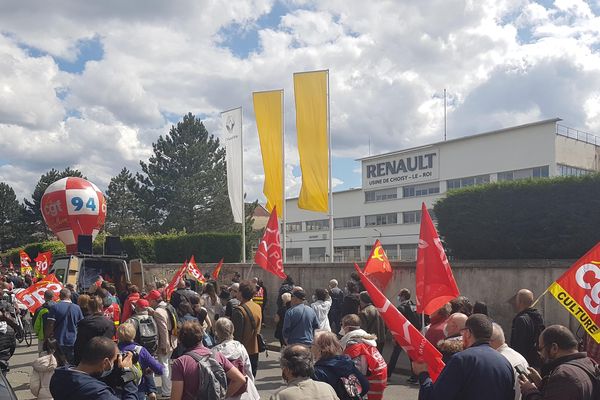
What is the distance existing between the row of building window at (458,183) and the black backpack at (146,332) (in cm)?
3161

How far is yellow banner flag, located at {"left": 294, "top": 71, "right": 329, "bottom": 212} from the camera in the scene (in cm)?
2058

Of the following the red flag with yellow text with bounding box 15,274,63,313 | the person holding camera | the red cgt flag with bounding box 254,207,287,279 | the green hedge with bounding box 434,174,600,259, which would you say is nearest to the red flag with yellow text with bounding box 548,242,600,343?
the person holding camera

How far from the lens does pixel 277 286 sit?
2048cm

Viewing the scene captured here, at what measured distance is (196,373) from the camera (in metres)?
5.32

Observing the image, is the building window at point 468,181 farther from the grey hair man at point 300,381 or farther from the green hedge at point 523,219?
the grey hair man at point 300,381

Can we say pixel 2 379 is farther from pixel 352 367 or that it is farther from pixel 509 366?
pixel 509 366

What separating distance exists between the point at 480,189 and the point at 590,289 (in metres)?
10.3

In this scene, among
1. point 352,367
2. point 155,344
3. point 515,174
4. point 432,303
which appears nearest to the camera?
point 352,367

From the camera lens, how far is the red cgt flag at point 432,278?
7512 millimetres

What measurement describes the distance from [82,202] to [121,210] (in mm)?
47178

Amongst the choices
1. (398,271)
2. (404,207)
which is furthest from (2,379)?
(404,207)

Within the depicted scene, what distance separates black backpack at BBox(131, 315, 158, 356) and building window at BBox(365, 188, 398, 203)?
45.6 metres

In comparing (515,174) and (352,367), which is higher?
(515,174)

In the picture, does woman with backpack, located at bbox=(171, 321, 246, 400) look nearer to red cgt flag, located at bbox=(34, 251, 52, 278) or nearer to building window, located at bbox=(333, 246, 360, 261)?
red cgt flag, located at bbox=(34, 251, 52, 278)
